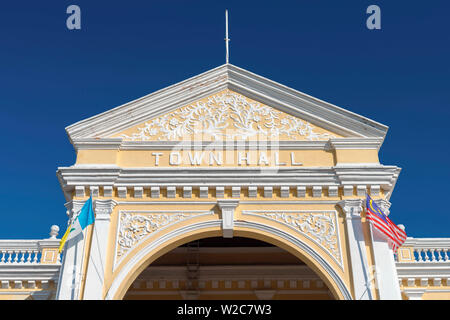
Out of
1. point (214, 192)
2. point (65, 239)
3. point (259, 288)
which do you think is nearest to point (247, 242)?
point (259, 288)

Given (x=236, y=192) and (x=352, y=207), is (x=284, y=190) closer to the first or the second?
(x=236, y=192)

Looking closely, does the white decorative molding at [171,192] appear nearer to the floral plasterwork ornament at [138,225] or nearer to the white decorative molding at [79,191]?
the floral plasterwork ornament at [138,225]

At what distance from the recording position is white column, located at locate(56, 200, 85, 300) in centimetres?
1192

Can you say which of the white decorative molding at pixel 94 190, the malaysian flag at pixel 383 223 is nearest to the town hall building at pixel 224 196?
the white decorative molding at pixel 94 190

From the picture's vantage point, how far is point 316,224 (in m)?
12.7

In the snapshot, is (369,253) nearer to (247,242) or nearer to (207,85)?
(247,242)

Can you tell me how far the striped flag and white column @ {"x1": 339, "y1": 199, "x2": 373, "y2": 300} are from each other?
20.1 feet

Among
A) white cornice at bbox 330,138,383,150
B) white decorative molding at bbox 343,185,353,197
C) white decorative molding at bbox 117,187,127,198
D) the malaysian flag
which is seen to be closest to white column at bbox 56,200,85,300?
white decorative molding at bbox 117,187,127,198

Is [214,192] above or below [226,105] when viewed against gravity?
below

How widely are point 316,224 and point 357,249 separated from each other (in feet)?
3.68

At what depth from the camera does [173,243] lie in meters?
12.6

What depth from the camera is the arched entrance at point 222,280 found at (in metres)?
15.6

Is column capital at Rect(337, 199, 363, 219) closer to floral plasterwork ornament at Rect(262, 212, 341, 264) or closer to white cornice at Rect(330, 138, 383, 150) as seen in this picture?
floral plasterwork ornament at Rect(262, 212, 341, 264)
